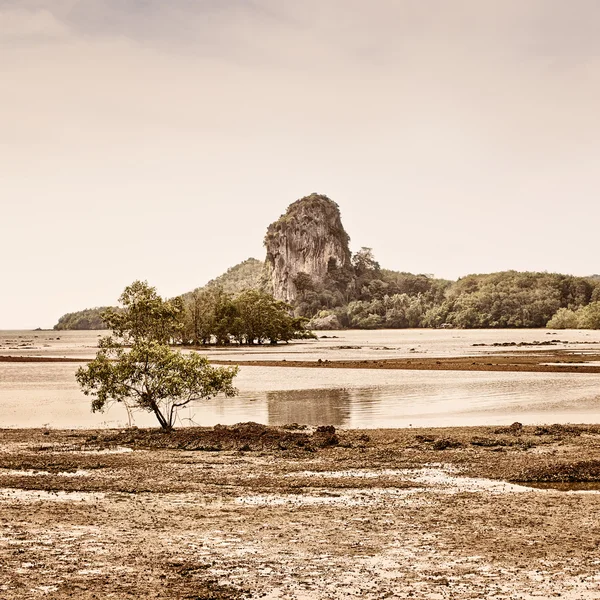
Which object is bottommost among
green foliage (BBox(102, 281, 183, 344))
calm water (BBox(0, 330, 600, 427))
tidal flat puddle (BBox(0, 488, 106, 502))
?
calm water (BBox(0, 330, 600, 427))

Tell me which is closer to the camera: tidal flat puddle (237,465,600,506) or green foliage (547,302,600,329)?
tidal flat puddle (237,465,600,506)

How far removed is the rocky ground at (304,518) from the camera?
977 centimetres

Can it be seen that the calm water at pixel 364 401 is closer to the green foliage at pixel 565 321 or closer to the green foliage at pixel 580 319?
the green foliage at pixel 580 319

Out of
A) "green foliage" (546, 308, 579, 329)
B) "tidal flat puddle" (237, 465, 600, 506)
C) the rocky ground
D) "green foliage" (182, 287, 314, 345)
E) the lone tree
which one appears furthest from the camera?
"green foliage" (546, 308, 579, 329)

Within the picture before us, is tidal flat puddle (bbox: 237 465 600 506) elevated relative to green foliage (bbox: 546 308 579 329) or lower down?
lower down

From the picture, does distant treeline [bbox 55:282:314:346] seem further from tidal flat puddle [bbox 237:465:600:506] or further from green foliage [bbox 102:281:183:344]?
tidal flat puddle [bbox 237:465:600:506]

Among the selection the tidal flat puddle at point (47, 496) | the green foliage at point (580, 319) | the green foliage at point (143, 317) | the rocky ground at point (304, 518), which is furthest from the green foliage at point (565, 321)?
the tidal flat puddle at point (47, 496)

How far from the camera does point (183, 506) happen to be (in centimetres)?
1394

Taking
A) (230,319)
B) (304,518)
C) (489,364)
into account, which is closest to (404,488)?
(304,518)

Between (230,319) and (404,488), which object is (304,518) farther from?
(230,319)

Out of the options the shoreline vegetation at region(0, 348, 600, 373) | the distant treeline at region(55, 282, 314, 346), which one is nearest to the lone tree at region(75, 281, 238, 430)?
the shoreline vegetation at region(0, 348, 600, 373)

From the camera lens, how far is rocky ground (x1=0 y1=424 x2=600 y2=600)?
384 inches

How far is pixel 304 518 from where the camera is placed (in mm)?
13039

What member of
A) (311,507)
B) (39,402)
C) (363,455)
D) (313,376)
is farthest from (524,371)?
(311,507)
